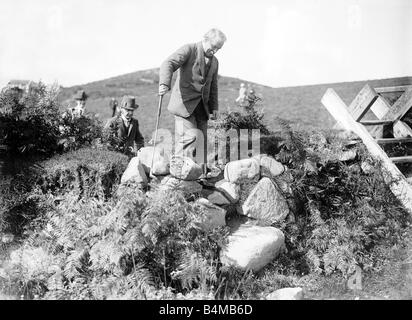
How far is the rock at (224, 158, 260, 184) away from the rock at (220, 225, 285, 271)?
34.4 inches

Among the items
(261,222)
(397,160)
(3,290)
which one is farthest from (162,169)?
(397,160)

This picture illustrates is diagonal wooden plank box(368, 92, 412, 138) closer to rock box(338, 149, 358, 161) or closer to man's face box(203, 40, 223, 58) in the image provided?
rock box(338, 149, 358, 161)

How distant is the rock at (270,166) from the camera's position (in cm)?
743

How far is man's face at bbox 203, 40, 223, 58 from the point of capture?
703 cm

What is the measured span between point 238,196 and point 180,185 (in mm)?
1060

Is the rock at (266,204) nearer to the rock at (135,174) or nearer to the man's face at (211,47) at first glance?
the rock at (135,174)

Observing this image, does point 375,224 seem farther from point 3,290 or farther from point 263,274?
point 3,290

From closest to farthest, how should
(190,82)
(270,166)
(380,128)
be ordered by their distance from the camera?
(190,82)
(270,166)
(380,128)

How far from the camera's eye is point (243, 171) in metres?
7.18

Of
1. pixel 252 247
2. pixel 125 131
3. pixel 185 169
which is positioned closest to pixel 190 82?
pixel 185 169

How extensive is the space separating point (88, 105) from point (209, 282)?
53.4 feet

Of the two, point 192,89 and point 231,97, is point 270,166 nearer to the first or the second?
point 192,89

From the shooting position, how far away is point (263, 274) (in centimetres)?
635

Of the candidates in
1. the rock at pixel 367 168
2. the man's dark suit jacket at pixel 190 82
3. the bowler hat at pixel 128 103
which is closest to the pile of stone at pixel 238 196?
the man's dark suit jacket at pixel 190 82
